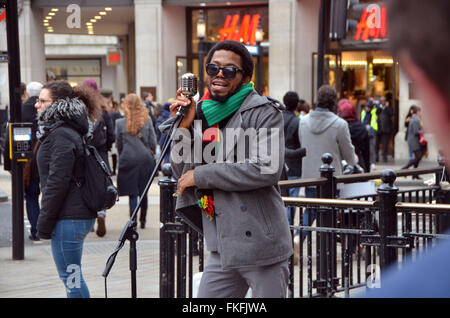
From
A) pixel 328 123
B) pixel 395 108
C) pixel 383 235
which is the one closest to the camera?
pixel 383 235

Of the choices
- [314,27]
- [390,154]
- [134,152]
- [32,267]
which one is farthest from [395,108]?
[32,267]

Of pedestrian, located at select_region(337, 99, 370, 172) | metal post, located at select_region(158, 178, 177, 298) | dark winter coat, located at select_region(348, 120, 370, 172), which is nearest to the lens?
metal post, located at select_region(158, 178, 177, 298)

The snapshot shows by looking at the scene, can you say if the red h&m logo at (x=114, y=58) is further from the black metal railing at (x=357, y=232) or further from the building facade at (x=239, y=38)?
the black metal railing at (x=357, y=232)

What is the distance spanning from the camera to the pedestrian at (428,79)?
964 millimetres

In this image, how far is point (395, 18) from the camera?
1.03 meters

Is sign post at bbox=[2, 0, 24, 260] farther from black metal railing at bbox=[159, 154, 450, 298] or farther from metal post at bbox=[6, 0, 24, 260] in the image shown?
black metal railing at bbox=[159, 154, 450, 298]

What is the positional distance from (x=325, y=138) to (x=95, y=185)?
443 cm

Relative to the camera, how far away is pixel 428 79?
1010 mm

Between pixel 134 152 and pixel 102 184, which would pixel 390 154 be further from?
pixel 102 184

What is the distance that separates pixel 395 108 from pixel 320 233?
23.0m

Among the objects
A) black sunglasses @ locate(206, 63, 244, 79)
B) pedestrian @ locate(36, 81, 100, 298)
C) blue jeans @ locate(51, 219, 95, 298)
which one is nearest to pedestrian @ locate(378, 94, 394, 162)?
pedestrian @ locate(36, 81, 100, 298)

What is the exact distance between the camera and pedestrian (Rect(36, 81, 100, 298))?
5.54 metres

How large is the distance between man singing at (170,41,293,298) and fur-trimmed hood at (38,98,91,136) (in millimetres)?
1891

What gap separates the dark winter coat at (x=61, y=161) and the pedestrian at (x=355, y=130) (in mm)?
5770
